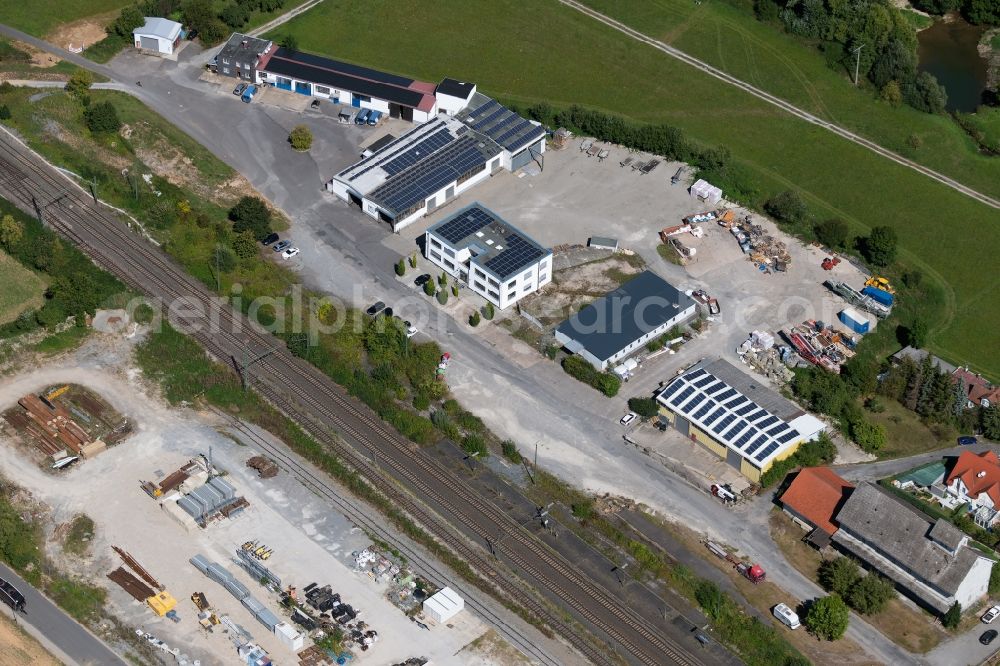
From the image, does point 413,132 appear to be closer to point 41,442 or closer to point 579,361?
point 579,361

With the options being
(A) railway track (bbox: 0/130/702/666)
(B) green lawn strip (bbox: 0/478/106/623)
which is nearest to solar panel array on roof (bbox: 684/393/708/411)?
(A) railway track (bbox: 0/130/702/666)

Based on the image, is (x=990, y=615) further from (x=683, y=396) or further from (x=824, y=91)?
(x=824, y=91)

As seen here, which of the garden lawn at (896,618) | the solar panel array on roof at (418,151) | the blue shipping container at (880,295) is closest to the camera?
the garden lawn at (896,618)

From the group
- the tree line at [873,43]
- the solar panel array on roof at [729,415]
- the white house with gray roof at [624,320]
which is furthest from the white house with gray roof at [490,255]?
the tree line at [873,43]

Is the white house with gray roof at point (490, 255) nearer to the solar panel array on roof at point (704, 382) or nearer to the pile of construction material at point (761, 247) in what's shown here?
the solar panel array on roof at point (704, 382)

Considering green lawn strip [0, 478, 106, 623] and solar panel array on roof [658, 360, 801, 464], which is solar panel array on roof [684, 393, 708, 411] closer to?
solar panel array on roof [658, 360, 801, 464]

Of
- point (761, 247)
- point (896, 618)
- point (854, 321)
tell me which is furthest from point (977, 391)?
point (896, 618)
